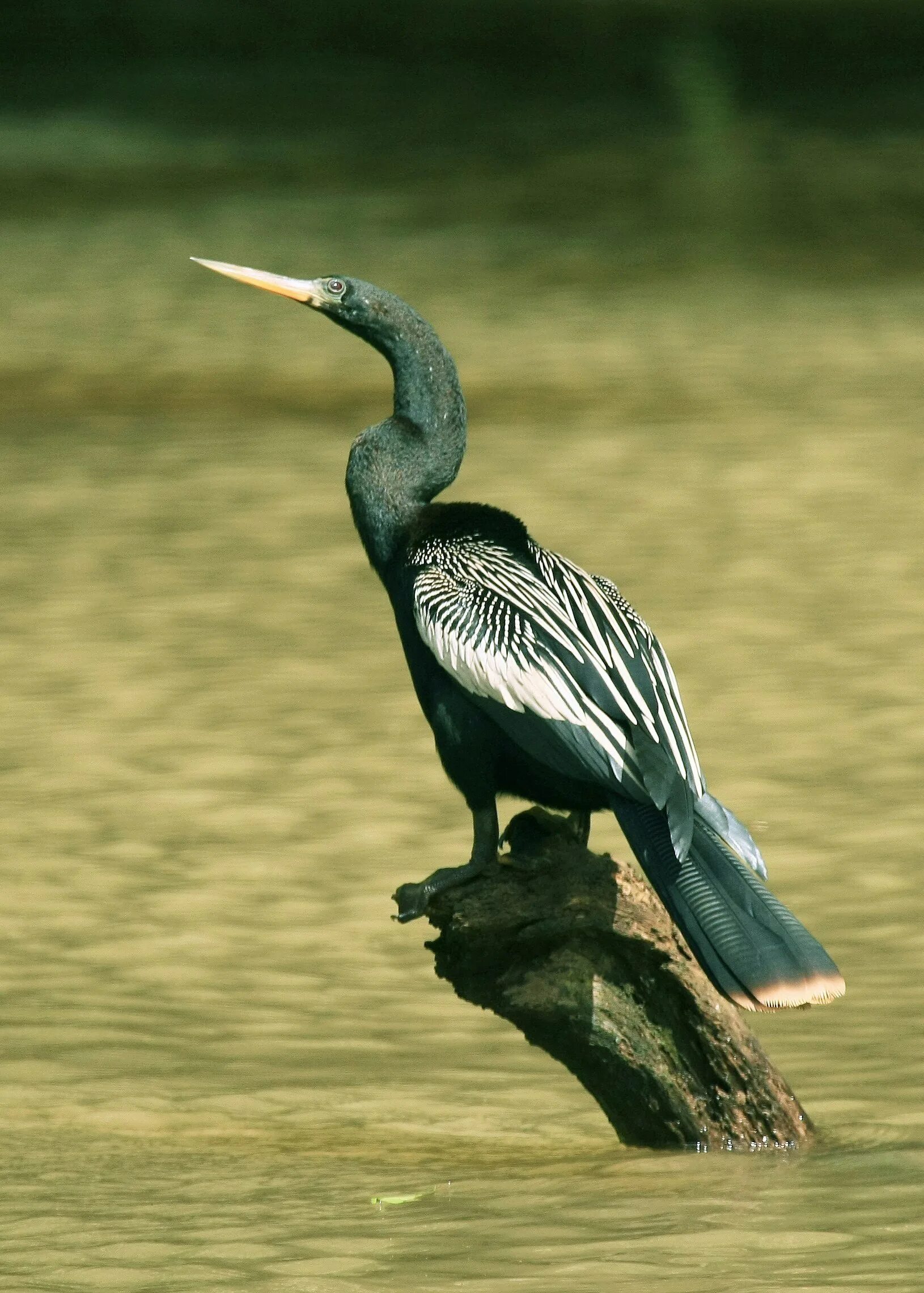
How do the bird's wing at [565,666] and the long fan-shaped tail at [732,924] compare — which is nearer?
the long fan-shaped tail at [732,924]

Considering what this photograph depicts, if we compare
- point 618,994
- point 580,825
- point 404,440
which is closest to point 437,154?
point 404,440

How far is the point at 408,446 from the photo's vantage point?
462 cm

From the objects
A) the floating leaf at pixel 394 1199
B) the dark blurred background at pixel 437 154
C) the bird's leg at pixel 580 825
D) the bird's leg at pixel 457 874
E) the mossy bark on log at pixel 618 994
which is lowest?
the floating leaf at pixel 394 1199

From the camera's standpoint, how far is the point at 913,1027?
504 centimetres

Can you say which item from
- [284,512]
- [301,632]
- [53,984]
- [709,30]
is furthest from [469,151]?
[53,984]

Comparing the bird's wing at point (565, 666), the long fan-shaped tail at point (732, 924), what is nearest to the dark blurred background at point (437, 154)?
the bird's wing at point (565, 666)

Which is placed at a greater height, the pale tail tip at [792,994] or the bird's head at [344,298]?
the bird's head at [344,298]

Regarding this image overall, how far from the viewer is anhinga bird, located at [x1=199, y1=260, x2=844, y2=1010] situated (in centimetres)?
391

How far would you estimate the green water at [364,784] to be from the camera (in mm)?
3812

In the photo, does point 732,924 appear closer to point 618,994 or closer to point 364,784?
point 618,994

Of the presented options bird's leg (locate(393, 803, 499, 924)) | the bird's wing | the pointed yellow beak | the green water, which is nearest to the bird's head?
the pointed yellow beak

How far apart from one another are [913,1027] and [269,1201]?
66.0 inches

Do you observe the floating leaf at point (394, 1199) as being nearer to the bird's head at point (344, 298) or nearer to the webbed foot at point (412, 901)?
the webbed foot at point (412, 901)

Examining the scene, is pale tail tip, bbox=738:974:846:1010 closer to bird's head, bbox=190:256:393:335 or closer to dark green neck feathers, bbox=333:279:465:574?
dark green neck feathers, bbox=333:279:465:574
